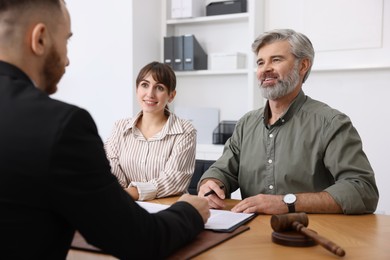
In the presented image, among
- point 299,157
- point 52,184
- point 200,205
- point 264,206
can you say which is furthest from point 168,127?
point 52,184

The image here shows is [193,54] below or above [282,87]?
above

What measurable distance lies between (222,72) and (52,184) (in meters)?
3.29

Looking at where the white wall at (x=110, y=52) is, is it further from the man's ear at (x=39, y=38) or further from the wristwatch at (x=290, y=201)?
the man's ear at (x=39, y=38)

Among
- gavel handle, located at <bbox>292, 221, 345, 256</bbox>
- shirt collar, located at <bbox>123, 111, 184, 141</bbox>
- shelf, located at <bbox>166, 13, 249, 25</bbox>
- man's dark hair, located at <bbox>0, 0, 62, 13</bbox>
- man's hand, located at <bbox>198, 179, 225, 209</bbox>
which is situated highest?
shelf, located at <bbox>166, 13, 249, 25</bbox>

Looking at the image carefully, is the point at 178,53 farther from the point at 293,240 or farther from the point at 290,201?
the point at 293,240

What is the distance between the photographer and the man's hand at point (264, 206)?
1536 millimetres

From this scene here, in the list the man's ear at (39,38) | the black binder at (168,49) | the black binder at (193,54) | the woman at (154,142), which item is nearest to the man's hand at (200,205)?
the man's ear at (39,38)

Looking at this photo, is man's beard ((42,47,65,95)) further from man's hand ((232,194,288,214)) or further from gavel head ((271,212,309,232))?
man's hand ((232,194,288,214))

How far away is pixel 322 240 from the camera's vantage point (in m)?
1.14

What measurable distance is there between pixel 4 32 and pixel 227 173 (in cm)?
129

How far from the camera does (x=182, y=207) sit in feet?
3.79

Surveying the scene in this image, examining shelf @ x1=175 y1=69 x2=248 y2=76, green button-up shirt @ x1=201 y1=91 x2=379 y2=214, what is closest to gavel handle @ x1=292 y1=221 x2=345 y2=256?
green button-up shirt @ x1=201 y1=91 x2=379 y2=214

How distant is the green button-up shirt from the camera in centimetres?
173

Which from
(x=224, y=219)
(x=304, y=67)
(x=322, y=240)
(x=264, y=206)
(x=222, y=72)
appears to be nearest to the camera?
(x=322, y=240)
